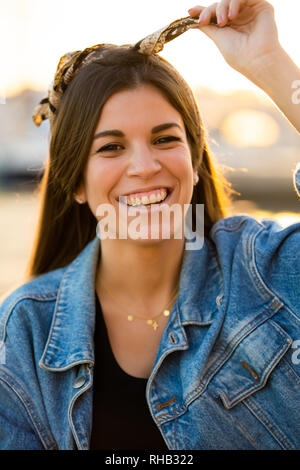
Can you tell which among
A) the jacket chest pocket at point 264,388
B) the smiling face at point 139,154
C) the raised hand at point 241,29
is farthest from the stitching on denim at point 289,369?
the raised hand at point 241,29

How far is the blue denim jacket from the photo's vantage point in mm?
2016

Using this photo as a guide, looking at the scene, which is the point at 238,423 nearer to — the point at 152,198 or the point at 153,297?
the point at 153,297

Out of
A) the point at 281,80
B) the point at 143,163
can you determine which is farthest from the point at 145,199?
the point at 281,80

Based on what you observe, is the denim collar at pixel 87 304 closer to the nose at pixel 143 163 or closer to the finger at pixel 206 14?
the nose at pixel 143 163

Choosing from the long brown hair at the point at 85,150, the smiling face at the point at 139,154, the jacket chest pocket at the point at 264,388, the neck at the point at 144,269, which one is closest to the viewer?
the jacket chest pocket at the point at 264,388

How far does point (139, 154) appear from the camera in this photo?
86.0 inches

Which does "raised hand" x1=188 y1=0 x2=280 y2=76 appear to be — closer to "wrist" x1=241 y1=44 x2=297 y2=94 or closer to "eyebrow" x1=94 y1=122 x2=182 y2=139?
"wrist" x1=241 y1=44 x2=297 y2=94

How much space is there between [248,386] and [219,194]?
1.15m

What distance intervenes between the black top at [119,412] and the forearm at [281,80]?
1.33 metres

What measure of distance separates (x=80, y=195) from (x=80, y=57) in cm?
69

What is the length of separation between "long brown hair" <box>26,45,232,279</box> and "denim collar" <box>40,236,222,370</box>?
0.89ft

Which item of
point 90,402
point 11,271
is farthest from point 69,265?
point 11,271

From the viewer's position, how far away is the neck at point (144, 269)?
248 centimetres

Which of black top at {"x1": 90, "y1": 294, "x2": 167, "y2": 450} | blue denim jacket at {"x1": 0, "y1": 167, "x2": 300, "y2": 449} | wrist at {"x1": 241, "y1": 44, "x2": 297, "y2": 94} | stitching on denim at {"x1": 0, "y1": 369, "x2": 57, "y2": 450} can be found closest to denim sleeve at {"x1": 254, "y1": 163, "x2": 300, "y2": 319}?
blue denim jacket at {"x1": 0, "y1": 167, "x2": 300, "y2": 449}
